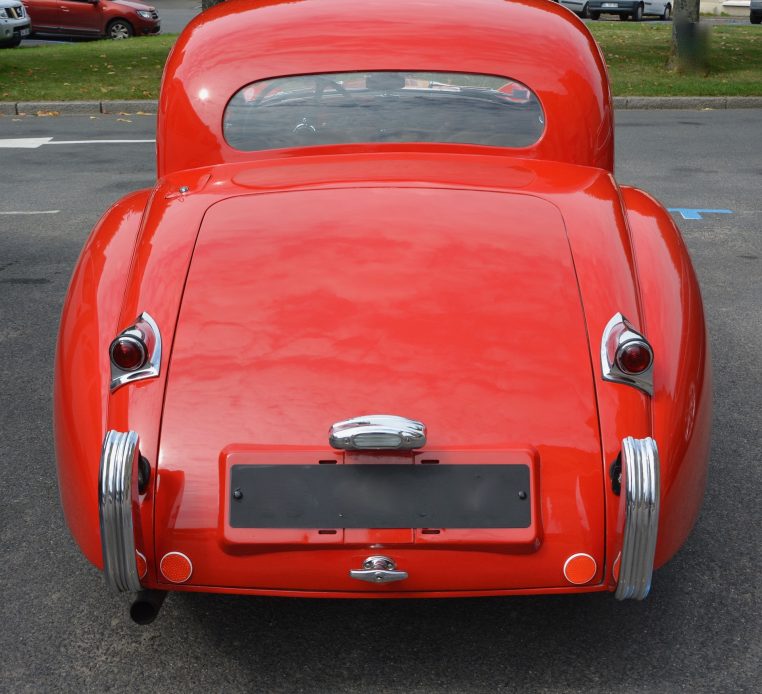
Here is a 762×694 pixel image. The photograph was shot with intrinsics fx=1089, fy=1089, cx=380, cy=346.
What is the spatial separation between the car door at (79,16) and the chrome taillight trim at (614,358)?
22.4 meters

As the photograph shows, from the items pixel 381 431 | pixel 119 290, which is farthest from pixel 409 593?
pixel 119 290

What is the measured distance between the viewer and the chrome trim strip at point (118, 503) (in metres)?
2.53

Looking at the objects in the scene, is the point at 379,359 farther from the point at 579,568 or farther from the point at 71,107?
the point at 71,107

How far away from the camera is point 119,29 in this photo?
23469 millimetres

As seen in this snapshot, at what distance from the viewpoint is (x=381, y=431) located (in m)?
2.59

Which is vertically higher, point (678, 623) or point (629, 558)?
point (629, 558)

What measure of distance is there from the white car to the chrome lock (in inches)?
1174

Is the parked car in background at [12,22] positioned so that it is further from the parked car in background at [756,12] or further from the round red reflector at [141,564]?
→ the parked car in background at [756,12]

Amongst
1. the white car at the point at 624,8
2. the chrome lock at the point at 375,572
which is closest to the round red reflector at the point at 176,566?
the chrome lock at the point at 375,572

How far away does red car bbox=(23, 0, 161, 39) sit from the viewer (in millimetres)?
23031

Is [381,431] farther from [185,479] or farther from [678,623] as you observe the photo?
[678,623]

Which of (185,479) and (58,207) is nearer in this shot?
(185,479)

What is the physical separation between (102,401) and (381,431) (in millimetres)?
811

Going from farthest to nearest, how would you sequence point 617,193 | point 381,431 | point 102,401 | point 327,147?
point 327,147 < point 617,193 < point 102,401 < point 381,431
